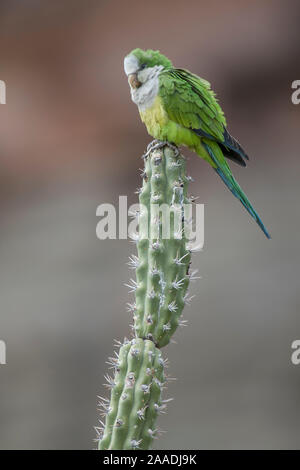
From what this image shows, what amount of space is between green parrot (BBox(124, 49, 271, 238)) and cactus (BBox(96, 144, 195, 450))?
42 centimetres

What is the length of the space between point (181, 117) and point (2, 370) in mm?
4347

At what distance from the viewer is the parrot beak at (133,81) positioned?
301 cm

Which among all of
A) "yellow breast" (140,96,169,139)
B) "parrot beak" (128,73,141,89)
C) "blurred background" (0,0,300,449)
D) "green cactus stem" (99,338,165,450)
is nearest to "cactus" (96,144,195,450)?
"green cactus stem" (99,338,165,450)

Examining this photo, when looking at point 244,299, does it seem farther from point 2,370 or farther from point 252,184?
point 2,370

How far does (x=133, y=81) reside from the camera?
9.91 ft

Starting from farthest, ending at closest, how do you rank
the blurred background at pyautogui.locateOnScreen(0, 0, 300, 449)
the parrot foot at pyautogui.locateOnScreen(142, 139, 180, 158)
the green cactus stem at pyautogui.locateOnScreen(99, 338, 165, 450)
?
1. the blurred background at pyautogui.locateOnScreen(0, 0, 300, 449)
2. the parrot foot at pyautogui.locateOnScreen(142, 139, 180, 158)
3. the green cactus stem at pyautogui.locateOnScreen(99, 338, 165, 450)

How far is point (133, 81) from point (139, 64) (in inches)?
3.2

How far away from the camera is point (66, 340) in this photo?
22.2 feet

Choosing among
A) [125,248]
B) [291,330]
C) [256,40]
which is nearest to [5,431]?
[125,248]

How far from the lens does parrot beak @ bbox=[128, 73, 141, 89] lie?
3.01 meters

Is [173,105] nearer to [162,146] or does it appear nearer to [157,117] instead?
[157,117]

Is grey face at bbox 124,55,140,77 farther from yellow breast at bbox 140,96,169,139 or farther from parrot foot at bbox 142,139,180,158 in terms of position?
parrot foot at bbox 142,139,180,158

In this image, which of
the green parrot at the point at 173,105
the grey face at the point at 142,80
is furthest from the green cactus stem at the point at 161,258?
the grey face at the point at 142,80

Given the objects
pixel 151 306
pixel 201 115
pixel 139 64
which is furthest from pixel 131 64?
pixel 151 306
